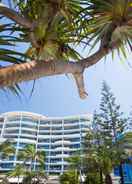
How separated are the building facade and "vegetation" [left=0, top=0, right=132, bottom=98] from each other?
64.2 meters

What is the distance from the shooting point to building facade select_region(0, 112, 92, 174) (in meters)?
66.4

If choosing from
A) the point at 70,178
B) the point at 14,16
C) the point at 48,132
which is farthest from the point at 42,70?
the point at 48,132

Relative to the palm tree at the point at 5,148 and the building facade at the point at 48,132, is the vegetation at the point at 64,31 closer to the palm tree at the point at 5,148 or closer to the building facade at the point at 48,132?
the palm tree at the point at 5,148

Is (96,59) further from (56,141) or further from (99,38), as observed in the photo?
(56,141)

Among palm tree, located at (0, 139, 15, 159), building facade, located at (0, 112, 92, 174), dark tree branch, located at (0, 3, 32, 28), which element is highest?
building facade, located at (0, 112, 92, 174)

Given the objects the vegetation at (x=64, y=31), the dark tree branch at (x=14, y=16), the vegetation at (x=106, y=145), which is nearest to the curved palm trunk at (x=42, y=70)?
the vegetation at (x=64, y=31)

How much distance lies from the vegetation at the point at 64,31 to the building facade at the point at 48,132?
64.2 m

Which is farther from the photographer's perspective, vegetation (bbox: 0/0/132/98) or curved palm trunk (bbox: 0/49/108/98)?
vegetation (bbox: 0/0/132/98)

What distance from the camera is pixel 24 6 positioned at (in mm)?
2303

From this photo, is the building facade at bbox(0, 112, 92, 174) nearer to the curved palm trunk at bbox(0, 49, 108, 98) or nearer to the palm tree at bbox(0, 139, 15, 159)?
the palm tree at bbox(0, 139, 15, 159)

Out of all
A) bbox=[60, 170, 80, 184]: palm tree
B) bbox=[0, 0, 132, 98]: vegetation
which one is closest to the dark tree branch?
bbox=[0, 0, 132, 98]: vegetation

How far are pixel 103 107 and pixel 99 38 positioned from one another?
82.0 feet

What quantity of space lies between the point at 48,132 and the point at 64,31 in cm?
7345

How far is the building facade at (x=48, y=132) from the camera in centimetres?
6643
